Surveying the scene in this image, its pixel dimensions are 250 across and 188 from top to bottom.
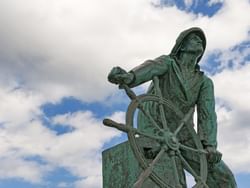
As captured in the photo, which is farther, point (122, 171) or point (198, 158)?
point (198, 158)

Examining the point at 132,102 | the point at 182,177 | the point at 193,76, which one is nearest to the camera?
the point at 132,102

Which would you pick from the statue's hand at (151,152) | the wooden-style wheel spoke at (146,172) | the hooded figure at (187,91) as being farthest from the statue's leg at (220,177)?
the wooden-style wheel spoke at (146,172)

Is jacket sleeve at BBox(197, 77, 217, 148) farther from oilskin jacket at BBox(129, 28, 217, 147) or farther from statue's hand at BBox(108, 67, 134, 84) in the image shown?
statue's hand at BBox(108, 67, 134, 84)

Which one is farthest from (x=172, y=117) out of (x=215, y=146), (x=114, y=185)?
(x=114, y=185)

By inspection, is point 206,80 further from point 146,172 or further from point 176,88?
point 146,172

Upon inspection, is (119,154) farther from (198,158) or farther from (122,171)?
(198,158)

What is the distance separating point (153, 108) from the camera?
6184mm

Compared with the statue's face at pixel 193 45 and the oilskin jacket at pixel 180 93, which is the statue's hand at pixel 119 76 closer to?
the oilskin jacket at pixel 180 93

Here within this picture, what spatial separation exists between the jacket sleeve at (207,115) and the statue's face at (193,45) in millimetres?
369

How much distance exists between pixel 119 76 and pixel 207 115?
57.3 inches

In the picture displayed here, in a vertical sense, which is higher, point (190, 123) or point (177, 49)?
point (177, 49)

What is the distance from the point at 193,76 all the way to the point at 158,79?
55 centimetres

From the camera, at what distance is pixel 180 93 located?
641 cm

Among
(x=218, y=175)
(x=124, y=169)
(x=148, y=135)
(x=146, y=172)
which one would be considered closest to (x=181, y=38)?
(x=148, y=135)
